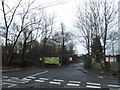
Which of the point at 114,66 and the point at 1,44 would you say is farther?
the point at 1,44

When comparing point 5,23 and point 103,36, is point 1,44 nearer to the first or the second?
point 5,23

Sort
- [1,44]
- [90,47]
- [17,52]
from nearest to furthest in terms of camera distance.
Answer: [90,47]
[1,44]
[17,52]

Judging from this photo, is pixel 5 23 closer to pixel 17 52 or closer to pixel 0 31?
pixel 0 31

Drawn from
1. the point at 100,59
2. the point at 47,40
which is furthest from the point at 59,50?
the point at 100,59

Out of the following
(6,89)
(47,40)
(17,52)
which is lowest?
(6,89)

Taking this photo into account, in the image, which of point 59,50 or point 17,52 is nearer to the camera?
point 17,52

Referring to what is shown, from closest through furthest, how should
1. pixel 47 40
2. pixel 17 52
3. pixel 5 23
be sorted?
pixel 5 23 → pixel 17 52 → pixel 47 40

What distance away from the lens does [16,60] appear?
3033cm

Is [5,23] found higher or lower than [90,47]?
higher

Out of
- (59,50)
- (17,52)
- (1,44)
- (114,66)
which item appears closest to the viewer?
(114,66)

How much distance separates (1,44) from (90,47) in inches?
730

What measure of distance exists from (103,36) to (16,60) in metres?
21.4

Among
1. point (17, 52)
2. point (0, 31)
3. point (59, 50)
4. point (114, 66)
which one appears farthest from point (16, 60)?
point (114, 66)

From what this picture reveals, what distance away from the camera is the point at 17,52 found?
31.9m
